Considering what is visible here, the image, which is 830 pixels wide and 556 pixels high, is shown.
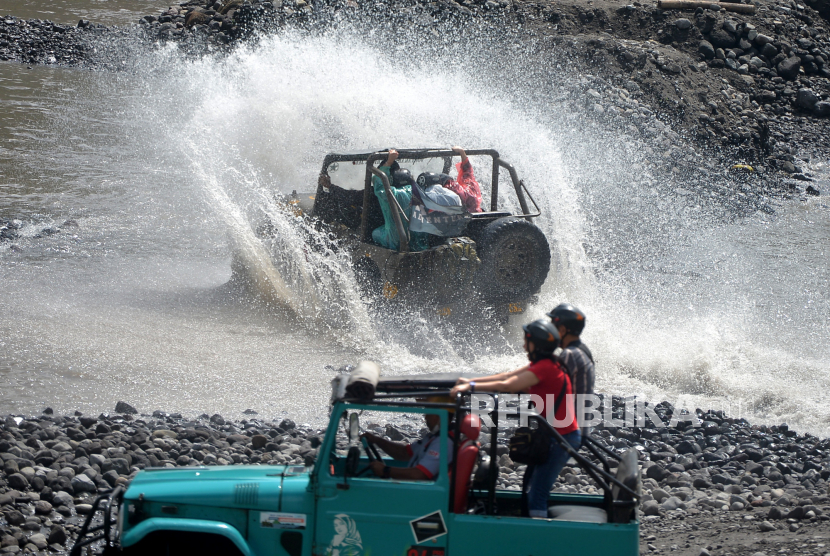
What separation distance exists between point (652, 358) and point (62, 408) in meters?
5.82

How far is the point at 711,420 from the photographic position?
7.25 meters

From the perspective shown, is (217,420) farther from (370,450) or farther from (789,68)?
(789,68)

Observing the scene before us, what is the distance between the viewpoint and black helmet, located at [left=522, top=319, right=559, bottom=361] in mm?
3955

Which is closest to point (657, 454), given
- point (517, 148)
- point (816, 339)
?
point (816, 339)

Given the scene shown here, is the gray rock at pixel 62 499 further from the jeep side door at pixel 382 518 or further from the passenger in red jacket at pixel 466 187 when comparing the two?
the passenger in red jacket at pixel 466 187

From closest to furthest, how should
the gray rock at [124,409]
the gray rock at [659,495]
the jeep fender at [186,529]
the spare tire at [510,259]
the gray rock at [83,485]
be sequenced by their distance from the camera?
1. the jeep fender at [186,529]
2. the gray rock at [83,485]
3. the gray rock at [659,495]
4. the gray rock at [124,409]
5. the spare tire at [510,259]

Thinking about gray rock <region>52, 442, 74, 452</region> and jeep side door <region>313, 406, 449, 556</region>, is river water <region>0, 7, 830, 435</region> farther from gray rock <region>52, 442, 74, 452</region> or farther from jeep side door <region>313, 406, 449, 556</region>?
jeep side door <region>313, 406, 449, 556</region>

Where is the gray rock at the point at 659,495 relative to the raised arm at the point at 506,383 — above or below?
below

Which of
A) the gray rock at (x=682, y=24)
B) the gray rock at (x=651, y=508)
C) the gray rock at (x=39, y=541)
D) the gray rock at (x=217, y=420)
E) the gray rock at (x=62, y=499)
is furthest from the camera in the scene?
the gray rock at (x=682, y=24)

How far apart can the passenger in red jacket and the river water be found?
4.77 ft

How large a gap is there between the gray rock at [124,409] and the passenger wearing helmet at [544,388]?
4.09m

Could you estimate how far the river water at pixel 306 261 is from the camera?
320 inches

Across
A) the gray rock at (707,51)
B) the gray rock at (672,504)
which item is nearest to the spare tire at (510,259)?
the gray rock at (672,504)

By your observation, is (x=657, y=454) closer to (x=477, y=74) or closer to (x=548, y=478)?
(x=548, y=478)
